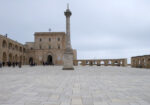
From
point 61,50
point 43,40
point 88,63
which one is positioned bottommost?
point 88,63

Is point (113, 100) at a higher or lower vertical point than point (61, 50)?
lower

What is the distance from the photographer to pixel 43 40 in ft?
171

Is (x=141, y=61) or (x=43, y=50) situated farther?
(x=43, y=50)

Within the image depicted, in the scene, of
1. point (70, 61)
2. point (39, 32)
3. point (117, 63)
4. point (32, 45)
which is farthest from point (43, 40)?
point (70, 61)

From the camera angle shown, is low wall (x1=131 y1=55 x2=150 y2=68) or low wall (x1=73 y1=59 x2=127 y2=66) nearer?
low wall (x1=131 y1=55 x2=150 y2=68)

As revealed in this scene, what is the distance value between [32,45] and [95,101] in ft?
188

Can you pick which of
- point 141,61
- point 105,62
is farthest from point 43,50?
point 141,61

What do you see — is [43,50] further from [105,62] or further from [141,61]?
[141,61]

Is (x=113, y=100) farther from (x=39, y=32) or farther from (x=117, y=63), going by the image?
(x=39, y=32)

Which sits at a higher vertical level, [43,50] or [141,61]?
[43,50]

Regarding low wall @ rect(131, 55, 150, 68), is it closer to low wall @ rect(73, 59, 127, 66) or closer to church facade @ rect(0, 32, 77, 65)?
low wall @ rect(73, 59, 127, 66)

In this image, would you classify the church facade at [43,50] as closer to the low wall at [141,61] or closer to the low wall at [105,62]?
the low wall at [105,62]

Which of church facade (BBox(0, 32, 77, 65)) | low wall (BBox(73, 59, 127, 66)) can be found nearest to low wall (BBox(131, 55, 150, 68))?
low wall (BBox(73, 59, 127, 66))

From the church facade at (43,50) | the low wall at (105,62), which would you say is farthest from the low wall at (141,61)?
the church facade at (43,50)
